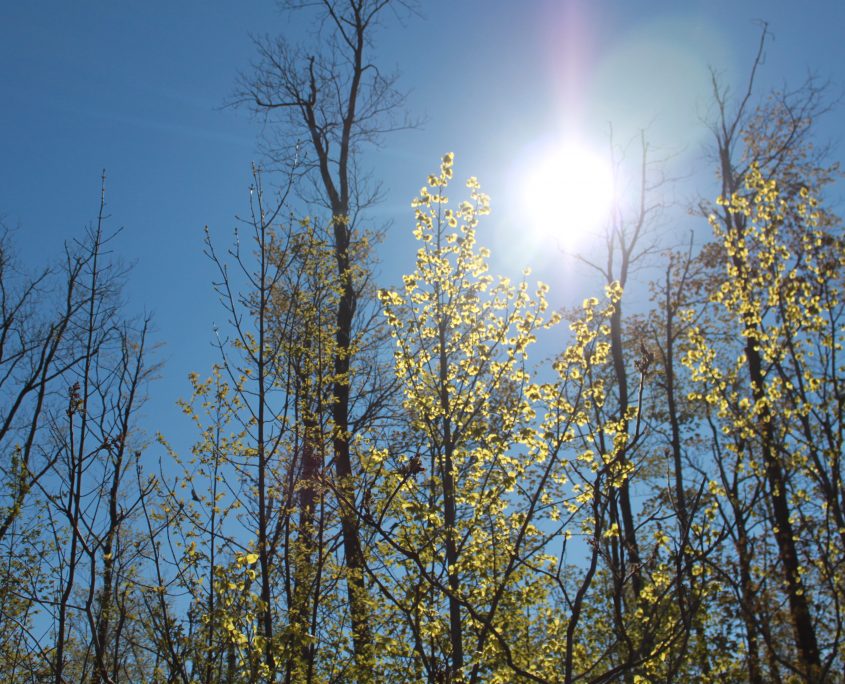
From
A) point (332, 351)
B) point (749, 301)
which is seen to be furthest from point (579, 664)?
point (749, 301)

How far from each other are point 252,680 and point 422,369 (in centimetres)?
447

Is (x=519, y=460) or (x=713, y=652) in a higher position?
(x=519, y=460)

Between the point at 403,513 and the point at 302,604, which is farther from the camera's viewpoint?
the point at 403,513

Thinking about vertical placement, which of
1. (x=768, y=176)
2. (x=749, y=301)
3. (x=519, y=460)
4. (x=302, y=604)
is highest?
(x=768, y=176)

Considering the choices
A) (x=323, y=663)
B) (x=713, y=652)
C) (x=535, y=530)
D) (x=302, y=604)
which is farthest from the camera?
(x=713, y=652)

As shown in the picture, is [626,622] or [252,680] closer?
[252,680]

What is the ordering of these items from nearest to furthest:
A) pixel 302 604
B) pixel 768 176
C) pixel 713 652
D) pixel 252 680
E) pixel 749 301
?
1. pixel 252 680
2. pixel 302 604
3. pixel 713 652
4. pixel 749 301
5. pixel 768 176

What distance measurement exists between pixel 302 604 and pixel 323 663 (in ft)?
4.49

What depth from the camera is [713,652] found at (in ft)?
24.6

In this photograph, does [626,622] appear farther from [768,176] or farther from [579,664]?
[768,176]

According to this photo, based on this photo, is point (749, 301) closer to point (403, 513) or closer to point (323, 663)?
point (403, 513)

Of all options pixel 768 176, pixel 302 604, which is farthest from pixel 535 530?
pixel 768 176

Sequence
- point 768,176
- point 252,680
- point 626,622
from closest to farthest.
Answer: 1. point 252,680
2. point 626,622
3. point 768,176

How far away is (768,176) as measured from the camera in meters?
13.9
